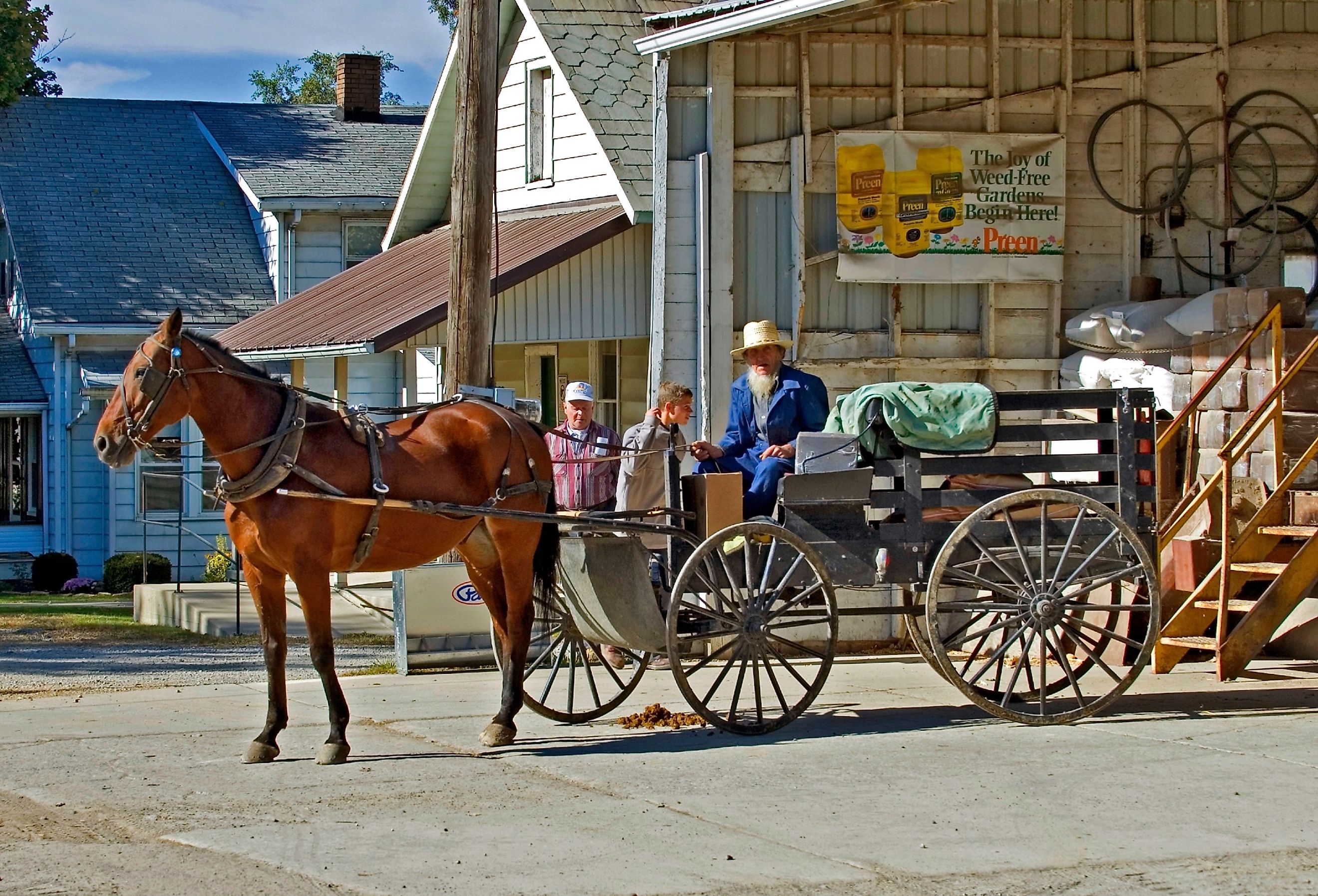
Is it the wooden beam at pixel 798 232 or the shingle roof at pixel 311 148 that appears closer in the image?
the wooden beam at pixel 798 232

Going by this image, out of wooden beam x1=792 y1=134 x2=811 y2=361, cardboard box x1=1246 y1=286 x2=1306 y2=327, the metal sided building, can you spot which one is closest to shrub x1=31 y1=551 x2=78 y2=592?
the metal sided building

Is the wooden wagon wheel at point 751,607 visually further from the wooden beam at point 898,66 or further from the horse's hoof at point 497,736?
the wooden beam at point 898,66

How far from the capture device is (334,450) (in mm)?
8438

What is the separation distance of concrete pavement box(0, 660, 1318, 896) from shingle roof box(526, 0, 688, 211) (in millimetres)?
7584

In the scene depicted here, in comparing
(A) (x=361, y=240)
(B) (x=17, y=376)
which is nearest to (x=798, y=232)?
(A) (x=361, y=240)

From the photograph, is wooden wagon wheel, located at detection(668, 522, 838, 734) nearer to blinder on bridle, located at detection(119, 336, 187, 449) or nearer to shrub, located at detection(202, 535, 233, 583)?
blinder on bridle, located at detection(119, 336, 187, 449)

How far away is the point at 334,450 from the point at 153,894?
3.06 metres

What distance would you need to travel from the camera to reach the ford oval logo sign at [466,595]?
12.0m

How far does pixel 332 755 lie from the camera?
8258 millimetres

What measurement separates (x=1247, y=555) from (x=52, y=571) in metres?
17.9

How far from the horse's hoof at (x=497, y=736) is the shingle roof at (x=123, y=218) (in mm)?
16437

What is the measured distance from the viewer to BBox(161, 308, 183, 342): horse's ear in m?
7.98

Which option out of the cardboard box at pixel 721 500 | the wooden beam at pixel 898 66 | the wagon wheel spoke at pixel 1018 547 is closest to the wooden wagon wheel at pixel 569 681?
the cardboard box at pixel 721 500

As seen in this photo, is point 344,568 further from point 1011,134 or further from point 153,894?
point 1011,134
